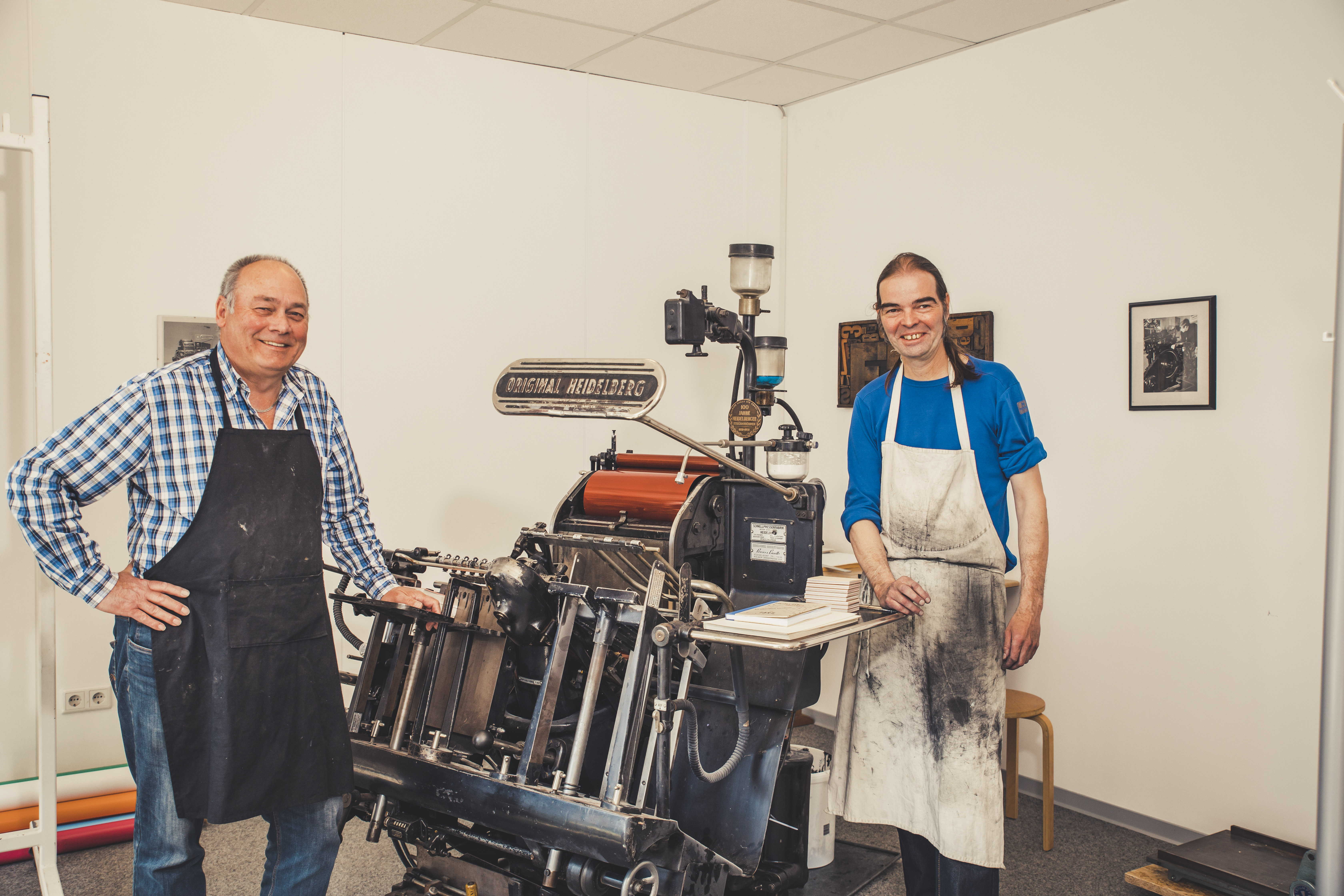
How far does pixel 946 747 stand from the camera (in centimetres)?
246

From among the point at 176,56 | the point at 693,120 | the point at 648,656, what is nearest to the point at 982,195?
the point at 693,120

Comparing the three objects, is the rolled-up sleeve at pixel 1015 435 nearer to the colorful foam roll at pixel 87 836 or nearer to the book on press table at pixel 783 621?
the book on press table at pixel 783 621

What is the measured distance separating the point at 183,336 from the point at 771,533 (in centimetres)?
236

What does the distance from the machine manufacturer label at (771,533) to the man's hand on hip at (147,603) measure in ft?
4.85

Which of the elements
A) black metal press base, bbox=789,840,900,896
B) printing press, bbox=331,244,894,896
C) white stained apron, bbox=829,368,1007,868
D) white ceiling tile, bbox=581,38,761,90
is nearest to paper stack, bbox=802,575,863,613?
printing press, bbox=331,244,894,896

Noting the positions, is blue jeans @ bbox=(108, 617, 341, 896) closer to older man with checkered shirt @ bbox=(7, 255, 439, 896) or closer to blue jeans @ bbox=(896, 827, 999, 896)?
older man with checkered shirt @ bbox=(7, 255, 439, 896)

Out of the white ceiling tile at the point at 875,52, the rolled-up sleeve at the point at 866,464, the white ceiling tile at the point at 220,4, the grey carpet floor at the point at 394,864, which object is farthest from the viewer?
the white ceiling tile at the point at 875,52

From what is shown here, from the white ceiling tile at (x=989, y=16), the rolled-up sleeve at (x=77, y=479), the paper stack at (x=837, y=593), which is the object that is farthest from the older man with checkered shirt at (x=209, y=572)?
the white ceiling tile at (x=989, y=16)

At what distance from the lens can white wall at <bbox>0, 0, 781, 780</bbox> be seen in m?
3.60

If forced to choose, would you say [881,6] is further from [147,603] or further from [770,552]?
[147,603]

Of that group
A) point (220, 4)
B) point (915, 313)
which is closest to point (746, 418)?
point (915, 313)

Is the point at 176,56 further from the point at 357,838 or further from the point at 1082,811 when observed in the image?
the point at 1082,811

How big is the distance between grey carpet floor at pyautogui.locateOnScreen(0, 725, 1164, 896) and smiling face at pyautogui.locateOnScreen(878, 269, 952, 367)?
68.6 inches

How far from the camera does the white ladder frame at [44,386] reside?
2939 millimetres
